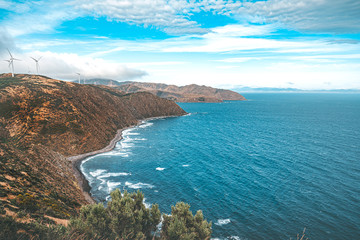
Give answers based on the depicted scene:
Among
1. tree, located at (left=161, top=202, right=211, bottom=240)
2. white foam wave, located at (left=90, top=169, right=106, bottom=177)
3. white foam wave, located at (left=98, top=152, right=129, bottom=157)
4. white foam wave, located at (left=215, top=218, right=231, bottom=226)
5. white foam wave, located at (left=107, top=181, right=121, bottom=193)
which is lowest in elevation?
white foam wave, located at (left=98, top=152, right=129, bottom=157)

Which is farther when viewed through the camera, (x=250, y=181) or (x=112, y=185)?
(x=250, y=181)

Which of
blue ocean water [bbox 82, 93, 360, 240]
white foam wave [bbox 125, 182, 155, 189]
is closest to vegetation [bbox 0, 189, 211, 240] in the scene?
blue ocean water [bbox 82, 93, 360, 240]

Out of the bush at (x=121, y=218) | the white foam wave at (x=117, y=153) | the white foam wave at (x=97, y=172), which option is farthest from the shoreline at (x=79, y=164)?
the bush at (x=121, y=218)

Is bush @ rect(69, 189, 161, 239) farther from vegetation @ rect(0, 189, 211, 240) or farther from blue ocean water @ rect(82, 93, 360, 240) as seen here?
blue ocean water @ rect(82, 93, 360, 240)

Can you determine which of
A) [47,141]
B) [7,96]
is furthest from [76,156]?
[7,96]

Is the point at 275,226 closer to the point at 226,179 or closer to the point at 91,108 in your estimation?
the point at 226,179

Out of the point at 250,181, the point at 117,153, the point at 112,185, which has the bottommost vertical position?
the point at 117,153

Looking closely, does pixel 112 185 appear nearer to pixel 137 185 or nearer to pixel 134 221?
pixel 137 185

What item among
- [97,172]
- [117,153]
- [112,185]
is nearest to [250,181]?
[112,185]

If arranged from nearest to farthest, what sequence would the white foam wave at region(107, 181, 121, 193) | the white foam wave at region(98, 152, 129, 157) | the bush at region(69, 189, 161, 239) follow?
the bush at region(69, 189, 161, 239) → the white foam wave at region(107, 181, 121, 193) → the white foam wave at region(98, 152, 129, 157)
